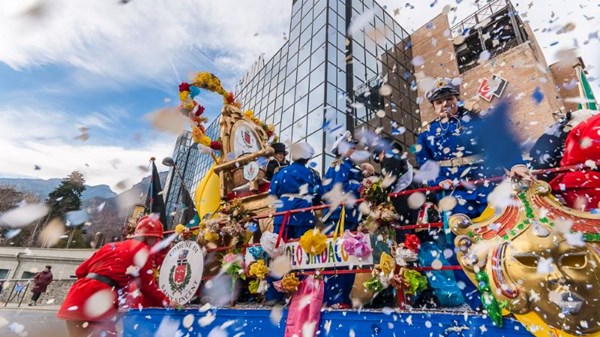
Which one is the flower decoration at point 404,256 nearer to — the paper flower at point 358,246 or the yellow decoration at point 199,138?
the paper flower at point 358,246

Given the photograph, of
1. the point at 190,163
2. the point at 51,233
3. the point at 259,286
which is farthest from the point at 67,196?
the point at 259,286

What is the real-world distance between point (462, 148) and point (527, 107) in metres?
11.6

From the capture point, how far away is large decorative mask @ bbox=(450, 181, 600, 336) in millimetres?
1708

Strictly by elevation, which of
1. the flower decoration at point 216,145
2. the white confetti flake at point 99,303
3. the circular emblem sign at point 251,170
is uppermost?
the flower decoration at point 216,145

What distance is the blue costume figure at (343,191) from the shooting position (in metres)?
3.04

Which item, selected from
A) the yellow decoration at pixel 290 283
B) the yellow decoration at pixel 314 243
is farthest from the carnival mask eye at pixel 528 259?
the yellow decoration at pixel 290 283

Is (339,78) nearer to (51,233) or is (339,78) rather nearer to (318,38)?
(318,38)

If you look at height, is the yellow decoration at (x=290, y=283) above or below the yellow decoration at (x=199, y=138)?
below

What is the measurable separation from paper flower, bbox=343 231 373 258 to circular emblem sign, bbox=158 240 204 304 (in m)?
1.86

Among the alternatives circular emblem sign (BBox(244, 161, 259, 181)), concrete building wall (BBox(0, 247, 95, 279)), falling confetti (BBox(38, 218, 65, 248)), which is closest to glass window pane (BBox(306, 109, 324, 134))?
circular emblem sign (BBox(244, 161, 259, 181))

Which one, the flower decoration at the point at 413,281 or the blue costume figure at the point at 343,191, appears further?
the blue costume figure at the point at 343,191

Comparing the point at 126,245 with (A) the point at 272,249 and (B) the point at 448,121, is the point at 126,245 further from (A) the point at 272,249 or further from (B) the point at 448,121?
(B) the point at 448,121

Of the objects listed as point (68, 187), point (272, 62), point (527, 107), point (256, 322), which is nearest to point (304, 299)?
point (256, 322)

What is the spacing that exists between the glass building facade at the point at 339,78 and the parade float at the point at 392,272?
40.2ft
